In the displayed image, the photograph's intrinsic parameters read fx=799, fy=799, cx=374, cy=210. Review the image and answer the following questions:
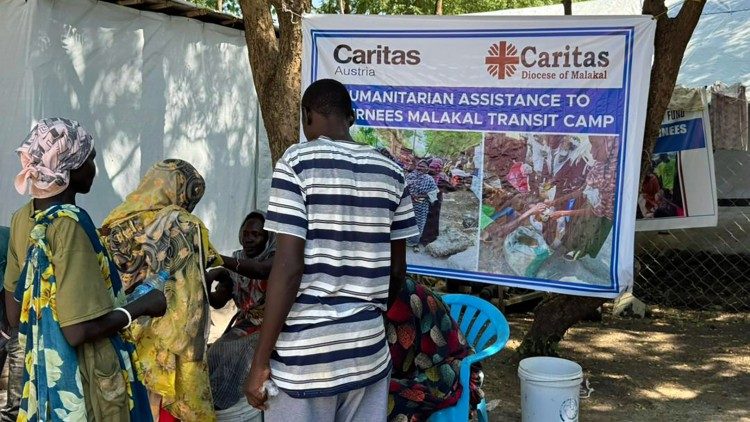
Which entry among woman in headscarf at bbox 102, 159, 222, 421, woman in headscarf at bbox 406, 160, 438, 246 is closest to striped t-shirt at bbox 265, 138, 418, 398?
woman in headscarf at bbox 102, 159, 222, 421

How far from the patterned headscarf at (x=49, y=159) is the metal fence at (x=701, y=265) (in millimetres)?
5969

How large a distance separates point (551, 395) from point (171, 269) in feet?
6.44

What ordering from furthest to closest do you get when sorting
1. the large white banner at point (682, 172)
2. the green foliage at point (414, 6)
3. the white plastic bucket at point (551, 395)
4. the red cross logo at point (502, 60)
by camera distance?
the green foliage at point (414, 6), the large white banner at point (682, 172), the red cross logo at point (502, 60), the white plastic bucket at point (551, 395)

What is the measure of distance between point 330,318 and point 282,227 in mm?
297

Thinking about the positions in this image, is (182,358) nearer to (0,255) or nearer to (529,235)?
(0,255)

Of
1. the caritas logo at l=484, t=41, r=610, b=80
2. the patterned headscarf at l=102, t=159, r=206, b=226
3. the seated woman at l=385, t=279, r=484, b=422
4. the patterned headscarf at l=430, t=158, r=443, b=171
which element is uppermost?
the caritas logo at l=484, t=41, r=610, b=80

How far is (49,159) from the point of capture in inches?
89.3

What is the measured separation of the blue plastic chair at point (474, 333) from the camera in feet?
11.3

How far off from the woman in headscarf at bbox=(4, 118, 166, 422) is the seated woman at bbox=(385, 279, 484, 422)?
3.65 ft

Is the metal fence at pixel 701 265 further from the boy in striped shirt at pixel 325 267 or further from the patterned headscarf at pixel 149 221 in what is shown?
the boy in striped shirt at pixel 325 267

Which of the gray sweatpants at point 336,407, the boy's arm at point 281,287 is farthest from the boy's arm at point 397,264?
the boy's arm at point 281,287

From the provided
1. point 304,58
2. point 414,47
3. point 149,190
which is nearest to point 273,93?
point 304,58

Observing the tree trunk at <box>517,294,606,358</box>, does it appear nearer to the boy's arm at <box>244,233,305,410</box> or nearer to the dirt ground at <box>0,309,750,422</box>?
the dirt ground at <box>0,309,750,422</box>

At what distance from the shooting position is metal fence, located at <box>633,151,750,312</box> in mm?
7207
